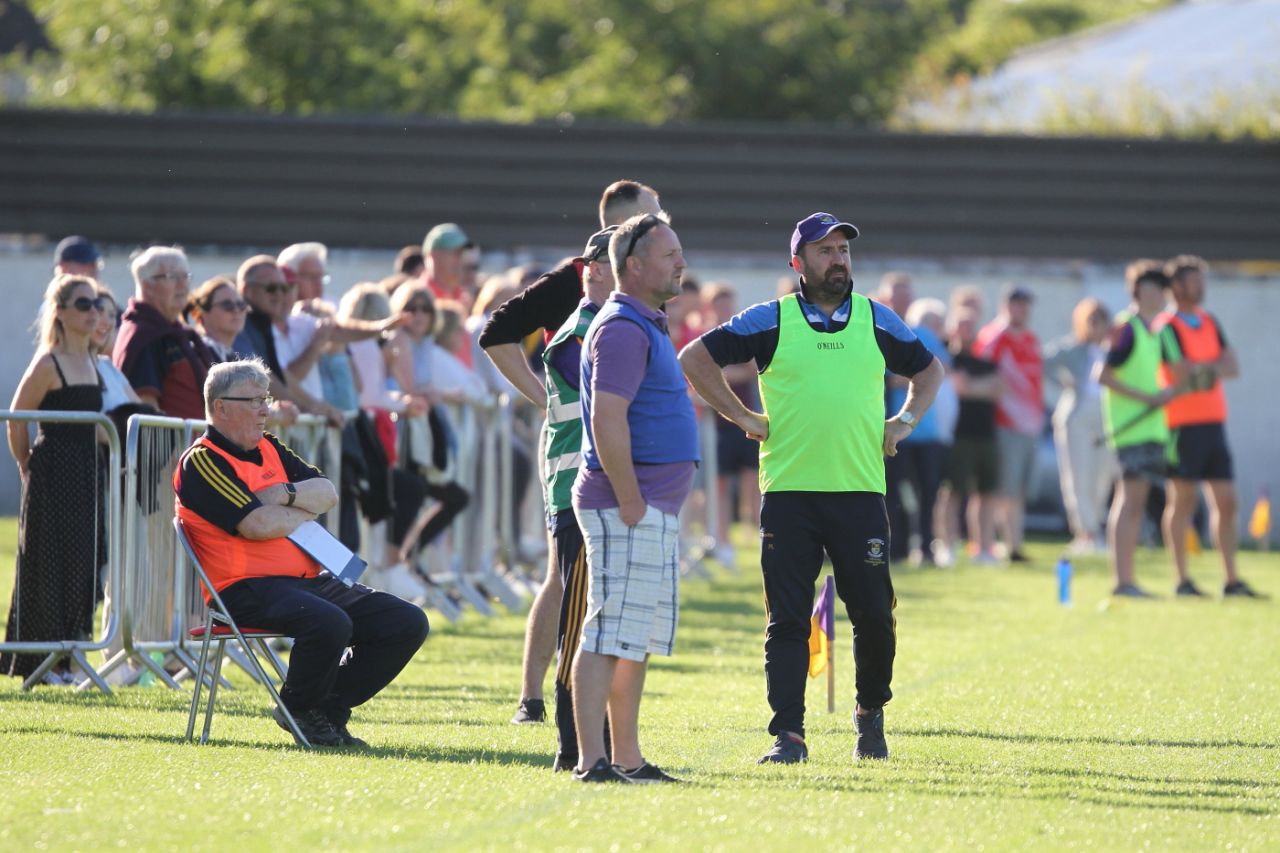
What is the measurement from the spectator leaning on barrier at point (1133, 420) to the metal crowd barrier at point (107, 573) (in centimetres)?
821

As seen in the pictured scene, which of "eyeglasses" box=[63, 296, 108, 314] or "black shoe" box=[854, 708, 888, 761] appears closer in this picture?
"black shoe" box=[854, 708, 888, 761]

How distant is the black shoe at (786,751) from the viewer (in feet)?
25.2

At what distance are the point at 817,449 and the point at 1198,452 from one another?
8.60m

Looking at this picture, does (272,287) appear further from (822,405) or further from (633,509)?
(633,509)

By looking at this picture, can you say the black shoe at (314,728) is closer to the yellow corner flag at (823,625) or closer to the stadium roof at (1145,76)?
the yellow corner flag at (823,625)

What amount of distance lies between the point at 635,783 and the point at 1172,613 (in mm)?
8132

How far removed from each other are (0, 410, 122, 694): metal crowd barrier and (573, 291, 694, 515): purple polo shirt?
10.1 feet

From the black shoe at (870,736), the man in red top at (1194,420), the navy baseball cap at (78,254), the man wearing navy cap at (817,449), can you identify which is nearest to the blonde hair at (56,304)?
the navy baseball cap at (78,254)

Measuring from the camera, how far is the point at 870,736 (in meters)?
7.93

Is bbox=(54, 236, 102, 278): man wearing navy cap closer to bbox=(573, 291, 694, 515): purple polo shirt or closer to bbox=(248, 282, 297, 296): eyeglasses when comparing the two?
bbox=(248, 282, 297, 296): eyeglasses

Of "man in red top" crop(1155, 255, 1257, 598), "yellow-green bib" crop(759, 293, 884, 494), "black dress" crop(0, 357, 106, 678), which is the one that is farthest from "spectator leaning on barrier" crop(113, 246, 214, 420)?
"man in red top" crop(1155, 255, 1257, 598)

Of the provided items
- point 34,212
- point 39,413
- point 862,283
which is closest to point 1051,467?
point 862,283

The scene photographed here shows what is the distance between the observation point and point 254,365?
26.9 ft

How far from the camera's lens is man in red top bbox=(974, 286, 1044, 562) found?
66.8 feet
